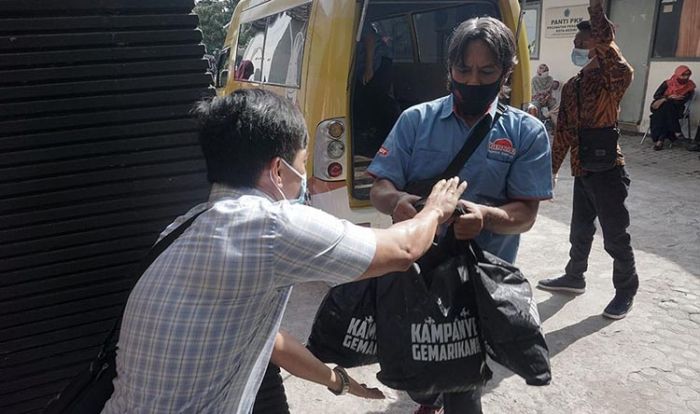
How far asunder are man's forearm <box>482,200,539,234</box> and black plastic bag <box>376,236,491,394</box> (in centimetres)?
15

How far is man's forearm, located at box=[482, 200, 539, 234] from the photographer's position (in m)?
1.67

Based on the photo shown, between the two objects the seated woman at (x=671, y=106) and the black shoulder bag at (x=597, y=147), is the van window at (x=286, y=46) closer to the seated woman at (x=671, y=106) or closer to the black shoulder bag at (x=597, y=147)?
the black shoulder bag at (x=597, y=147)

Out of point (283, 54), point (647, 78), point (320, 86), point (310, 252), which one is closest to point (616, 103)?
point (320, 86)

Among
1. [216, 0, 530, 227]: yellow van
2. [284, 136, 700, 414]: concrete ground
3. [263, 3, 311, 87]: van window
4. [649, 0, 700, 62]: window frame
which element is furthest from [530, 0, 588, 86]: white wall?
[263, 3, 311, 87]: van window

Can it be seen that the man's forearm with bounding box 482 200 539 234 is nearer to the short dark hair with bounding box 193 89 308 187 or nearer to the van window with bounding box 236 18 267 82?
the short dark hair with bounding box 193 89 308 187

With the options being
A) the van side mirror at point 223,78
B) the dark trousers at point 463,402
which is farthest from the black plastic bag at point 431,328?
the van side mirror at point 223,78

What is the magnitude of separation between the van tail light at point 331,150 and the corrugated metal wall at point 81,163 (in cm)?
157

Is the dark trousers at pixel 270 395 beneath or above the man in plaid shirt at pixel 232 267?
beneath

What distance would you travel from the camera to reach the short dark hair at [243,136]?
123 cm

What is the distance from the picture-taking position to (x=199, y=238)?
1.15m

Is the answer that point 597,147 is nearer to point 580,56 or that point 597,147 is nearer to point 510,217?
point 580,56

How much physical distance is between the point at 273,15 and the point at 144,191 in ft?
11.2

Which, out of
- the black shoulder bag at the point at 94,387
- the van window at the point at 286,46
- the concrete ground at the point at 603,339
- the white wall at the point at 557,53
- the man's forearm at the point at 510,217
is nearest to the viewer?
the black shoulder bag at the point at 94,387

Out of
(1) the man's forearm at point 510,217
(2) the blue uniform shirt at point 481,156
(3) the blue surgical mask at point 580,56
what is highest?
(3) the blue surgical mask at point 580,56
